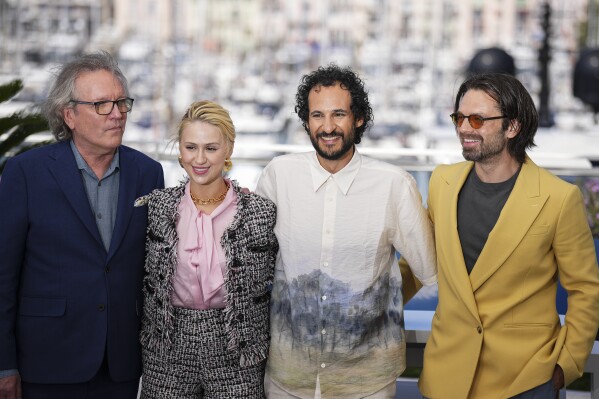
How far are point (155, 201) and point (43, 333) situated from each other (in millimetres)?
543

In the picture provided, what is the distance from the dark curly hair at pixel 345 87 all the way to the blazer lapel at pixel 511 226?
20.8 inches

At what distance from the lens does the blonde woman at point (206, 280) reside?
293 cm

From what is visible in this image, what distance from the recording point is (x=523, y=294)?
2.83 meters

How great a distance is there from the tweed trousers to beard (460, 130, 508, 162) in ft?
2.97

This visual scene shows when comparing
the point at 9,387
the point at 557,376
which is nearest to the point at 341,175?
the point at 557,376

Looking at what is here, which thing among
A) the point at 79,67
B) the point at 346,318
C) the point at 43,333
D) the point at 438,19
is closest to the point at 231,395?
the point at 346,318

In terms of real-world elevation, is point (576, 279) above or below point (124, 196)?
below

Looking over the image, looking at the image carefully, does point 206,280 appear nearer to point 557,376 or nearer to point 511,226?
point 511,226

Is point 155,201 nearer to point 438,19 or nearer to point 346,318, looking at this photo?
point 346,318

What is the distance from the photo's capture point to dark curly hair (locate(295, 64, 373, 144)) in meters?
3.03

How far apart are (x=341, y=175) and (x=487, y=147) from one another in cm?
47

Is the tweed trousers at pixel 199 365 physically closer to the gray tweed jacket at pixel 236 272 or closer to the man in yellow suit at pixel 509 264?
the gray tweed jacket at pixel 236 272

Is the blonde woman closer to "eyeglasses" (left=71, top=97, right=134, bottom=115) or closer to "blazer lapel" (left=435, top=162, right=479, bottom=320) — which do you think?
"eyeglasses" (left=71, top=97, right=134, bottom=115)

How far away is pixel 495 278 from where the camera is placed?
9.34 ft
